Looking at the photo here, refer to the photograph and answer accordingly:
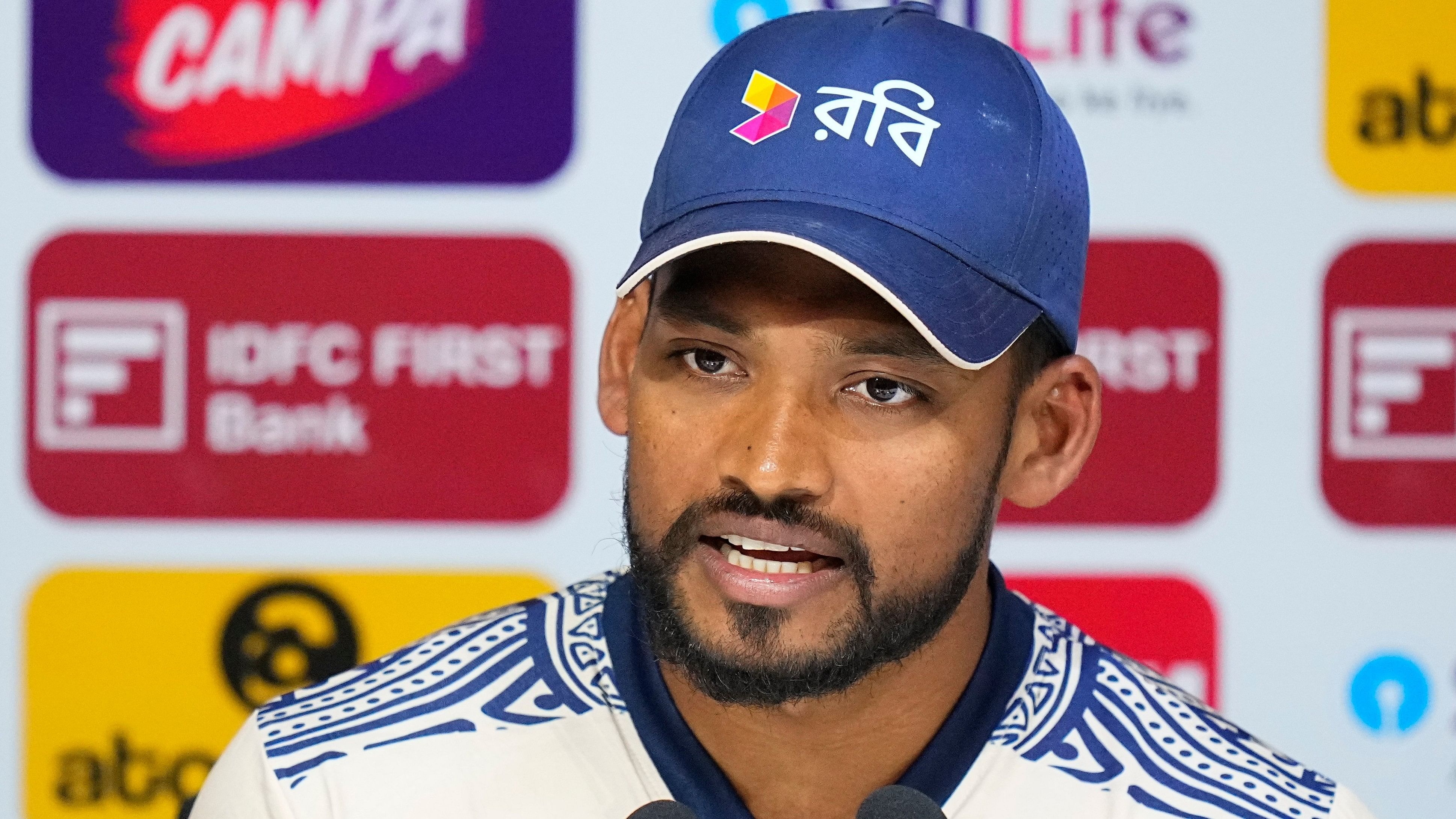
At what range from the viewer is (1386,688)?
1566mm

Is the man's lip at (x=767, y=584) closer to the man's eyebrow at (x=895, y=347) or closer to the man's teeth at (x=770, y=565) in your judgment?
the man's teeth at (x=770, y=565)

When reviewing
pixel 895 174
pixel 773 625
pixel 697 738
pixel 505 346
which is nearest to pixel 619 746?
pixel 697 738

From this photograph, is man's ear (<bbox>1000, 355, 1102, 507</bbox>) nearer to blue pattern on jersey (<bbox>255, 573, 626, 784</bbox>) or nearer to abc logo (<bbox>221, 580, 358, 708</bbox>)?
blue pattern on jersey (<bbox>255, 573, 626, 784</bbox>)

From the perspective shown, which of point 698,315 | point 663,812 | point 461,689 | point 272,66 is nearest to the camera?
point 663,812

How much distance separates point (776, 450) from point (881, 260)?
0.11 metres

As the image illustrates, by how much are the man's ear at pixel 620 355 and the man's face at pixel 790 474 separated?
4.4 inches

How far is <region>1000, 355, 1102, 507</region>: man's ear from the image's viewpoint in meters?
0.96

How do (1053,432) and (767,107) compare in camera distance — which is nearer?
(767,107)

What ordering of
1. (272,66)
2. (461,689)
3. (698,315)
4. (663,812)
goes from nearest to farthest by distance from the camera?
(663,812) → (698,315) → (461,689) → (272,66)

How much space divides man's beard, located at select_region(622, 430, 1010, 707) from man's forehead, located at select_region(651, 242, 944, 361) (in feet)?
0.32

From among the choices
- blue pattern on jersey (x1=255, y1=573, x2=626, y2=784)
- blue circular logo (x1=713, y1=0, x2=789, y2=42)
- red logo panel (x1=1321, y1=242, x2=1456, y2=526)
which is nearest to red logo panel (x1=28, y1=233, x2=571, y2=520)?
blue circular logo (x1=713, y1=0, x2=789, y2=42)

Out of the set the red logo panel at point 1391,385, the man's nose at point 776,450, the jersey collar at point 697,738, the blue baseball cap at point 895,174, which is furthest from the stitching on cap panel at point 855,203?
the red logo panel at point 1391,385

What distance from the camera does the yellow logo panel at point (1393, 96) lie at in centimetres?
155

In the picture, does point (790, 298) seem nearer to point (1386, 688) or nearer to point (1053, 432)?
point (1053, 432)
